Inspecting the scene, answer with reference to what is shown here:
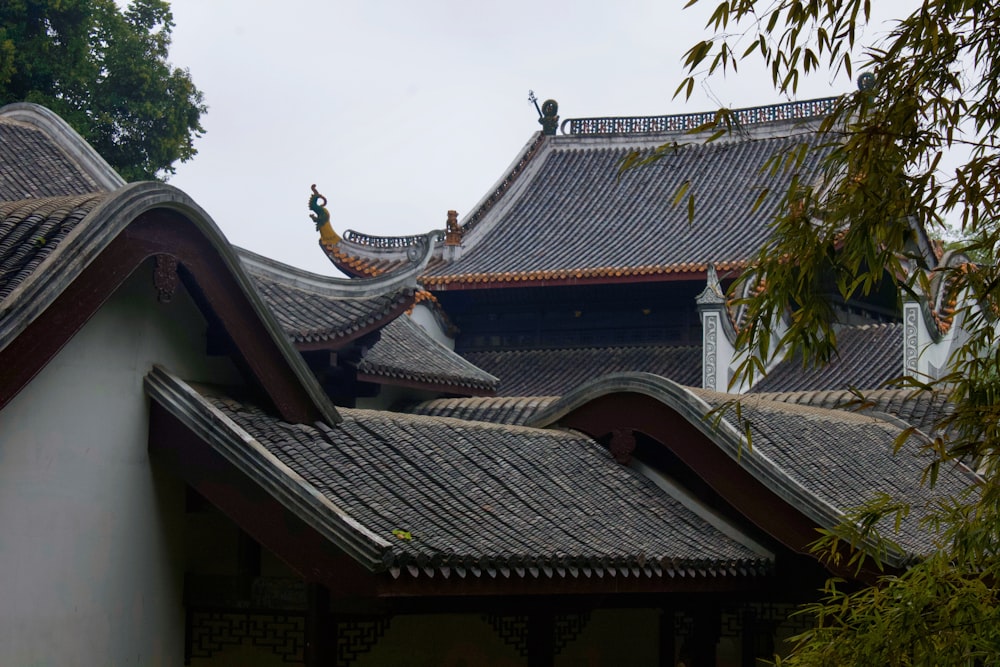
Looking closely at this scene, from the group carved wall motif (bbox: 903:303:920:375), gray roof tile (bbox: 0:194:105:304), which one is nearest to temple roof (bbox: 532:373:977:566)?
gray roof tile (bbox: 0:194:105:304)

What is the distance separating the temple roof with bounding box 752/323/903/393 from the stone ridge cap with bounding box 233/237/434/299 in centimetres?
794

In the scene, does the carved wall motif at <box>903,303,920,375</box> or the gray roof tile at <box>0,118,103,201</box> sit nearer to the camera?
the gray roof tile at <box>0,118,103,201</box>

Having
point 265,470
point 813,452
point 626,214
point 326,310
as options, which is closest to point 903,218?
point 265,470

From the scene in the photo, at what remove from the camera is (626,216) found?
2523 cm

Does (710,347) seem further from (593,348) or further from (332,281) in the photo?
(332,281)

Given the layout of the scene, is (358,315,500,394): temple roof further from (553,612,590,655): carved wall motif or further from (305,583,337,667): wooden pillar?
(305,583,337,667): wooden pillar

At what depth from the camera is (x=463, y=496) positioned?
29.3 ft

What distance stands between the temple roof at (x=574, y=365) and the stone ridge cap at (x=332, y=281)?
802 centimetres

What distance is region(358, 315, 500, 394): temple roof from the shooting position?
1523 cm

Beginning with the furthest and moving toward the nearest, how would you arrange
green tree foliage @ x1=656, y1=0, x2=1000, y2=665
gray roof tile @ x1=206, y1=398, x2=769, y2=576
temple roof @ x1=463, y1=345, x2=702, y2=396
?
temple roof @ x1=463, y1=345, x2=702, y2=396 < gray roof tile @ x1=206, y1=398, x2=769, y2=576 < green tree foliage @ x1=656, y1=0, x2=1000, y2=665

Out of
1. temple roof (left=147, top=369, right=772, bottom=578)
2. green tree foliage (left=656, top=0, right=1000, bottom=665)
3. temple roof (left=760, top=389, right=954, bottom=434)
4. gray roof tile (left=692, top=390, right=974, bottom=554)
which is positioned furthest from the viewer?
temple roof (left=760, top=389, right=954, bottom=434)

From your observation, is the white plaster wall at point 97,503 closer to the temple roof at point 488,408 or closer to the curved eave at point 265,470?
the curved eave at point 265,470

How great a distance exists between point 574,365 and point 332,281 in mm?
9291

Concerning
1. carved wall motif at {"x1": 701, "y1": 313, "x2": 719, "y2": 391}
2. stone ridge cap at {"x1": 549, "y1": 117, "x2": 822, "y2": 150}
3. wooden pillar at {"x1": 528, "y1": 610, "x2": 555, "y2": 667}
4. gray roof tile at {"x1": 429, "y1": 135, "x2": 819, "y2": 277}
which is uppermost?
stone ridge cap at {"x1": 549, "y1": 117, "x2": 822, "y2": 150}
